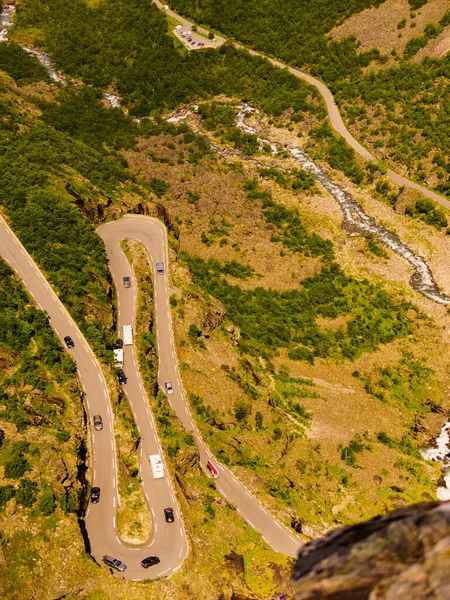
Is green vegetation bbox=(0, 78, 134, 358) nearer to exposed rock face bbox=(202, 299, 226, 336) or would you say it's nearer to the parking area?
exposed rock face bbox=(202, 299, 226, 336)

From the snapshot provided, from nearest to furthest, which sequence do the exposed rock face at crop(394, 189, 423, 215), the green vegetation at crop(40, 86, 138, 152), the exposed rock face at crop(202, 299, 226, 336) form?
1. the exposed rock face at crop(202, 299, 226, 336)
2. the exposed rock face at crop(394, 189, 423, 215)
3. the green vegetation at crop(40, 86, 138, 152)

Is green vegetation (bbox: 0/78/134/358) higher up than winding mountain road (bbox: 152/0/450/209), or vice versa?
winding mountain road (bbox: 152/0/450/209)

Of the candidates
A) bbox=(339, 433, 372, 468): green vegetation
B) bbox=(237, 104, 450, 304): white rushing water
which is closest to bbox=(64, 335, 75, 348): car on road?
bbox=(339, 433, 372, 468): green vegetation

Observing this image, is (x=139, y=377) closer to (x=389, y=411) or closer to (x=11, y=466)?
(x=11, y=466)

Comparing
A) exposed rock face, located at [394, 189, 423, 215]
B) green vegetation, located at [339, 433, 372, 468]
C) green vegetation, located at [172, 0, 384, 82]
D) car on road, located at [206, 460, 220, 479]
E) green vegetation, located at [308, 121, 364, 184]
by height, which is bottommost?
green vegetation, located at [339, 433, 372, 468]

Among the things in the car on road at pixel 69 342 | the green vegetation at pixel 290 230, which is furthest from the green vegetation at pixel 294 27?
the car on road at pixel 69 342

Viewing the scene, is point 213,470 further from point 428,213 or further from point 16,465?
point 428,213

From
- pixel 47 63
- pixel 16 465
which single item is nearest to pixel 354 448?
pixel 16 465

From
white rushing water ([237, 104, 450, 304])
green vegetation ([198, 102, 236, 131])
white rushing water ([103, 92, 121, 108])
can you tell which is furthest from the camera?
white rushing water ([103, 92, 121, 108])
